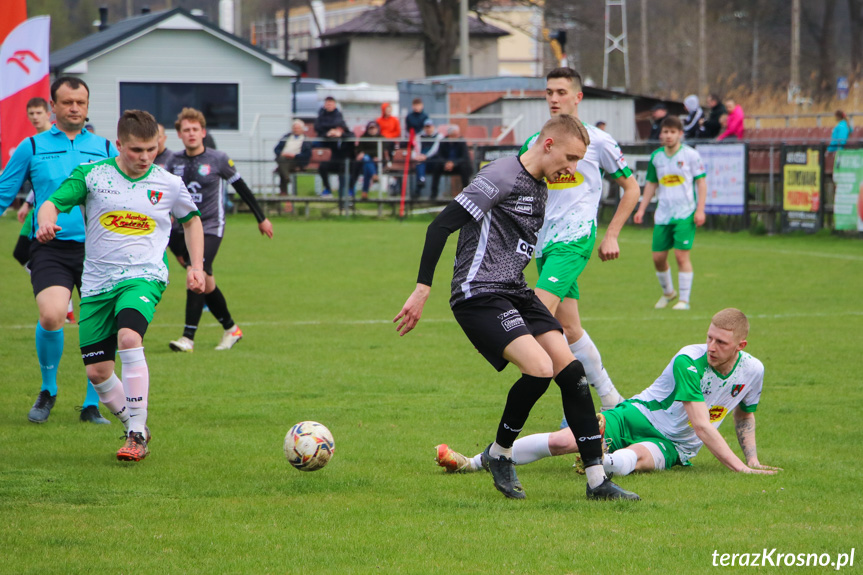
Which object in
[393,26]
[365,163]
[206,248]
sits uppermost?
[393,26]

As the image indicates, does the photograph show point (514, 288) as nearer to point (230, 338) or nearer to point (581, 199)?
point (581, 199)

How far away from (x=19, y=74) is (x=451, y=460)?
569 cm

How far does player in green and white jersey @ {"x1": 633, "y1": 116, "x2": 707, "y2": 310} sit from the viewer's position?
13.6 metres

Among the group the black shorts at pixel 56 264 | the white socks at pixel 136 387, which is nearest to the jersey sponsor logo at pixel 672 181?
the black shorts at pixel 56 264

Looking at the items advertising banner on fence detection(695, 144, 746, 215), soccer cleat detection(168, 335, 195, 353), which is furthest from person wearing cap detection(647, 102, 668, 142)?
soccer cleat detection(168, 335, 195, 353)

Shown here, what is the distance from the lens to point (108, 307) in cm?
637

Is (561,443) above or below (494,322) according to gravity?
below

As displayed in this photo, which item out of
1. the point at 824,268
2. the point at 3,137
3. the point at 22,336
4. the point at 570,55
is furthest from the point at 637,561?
the point at 570,55

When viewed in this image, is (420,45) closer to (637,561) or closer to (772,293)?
(772,293)

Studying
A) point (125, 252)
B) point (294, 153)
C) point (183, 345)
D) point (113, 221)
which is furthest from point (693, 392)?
point (294, 153)

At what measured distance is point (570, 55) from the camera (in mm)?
69750

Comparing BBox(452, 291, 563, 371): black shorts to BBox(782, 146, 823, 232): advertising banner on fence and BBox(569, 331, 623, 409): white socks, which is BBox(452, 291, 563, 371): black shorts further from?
BBox(782, 146, 823, 232): advertising banner on fence

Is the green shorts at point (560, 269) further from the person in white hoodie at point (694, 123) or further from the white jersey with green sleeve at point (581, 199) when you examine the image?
the person in white hoodie at point (694, 123)

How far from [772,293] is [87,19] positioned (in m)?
72.3
